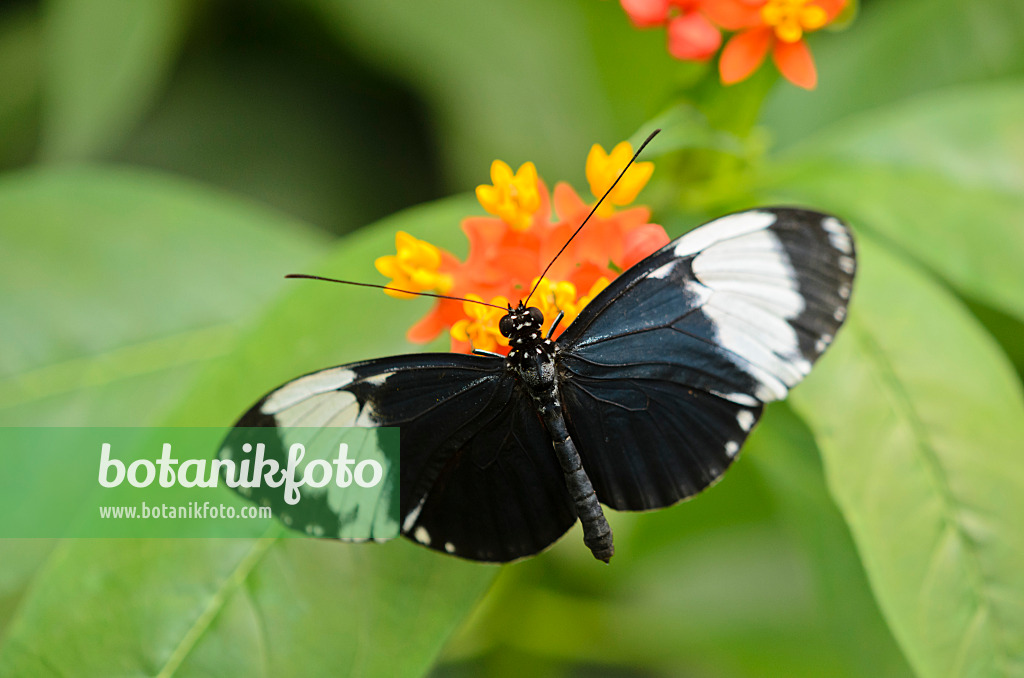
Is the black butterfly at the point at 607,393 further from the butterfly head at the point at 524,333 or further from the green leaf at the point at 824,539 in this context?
the green leaf at the point at 824,539

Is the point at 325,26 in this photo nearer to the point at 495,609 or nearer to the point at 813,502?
the point at 495,609

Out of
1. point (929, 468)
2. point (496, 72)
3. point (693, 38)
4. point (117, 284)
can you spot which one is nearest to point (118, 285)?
point (117, 284)

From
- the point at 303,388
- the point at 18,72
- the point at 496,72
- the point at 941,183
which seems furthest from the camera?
the point at 18,72

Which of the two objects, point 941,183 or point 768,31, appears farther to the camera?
point 941,183

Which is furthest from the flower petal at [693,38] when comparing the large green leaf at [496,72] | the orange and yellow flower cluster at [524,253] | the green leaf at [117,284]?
the green leaf at [117,284]

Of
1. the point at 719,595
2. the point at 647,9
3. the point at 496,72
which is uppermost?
the point at 496,72

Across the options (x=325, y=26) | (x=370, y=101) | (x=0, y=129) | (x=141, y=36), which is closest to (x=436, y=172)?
(x=370, y=101)

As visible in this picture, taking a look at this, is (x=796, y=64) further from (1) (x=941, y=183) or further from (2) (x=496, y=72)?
(2) (x=496, y=72)
